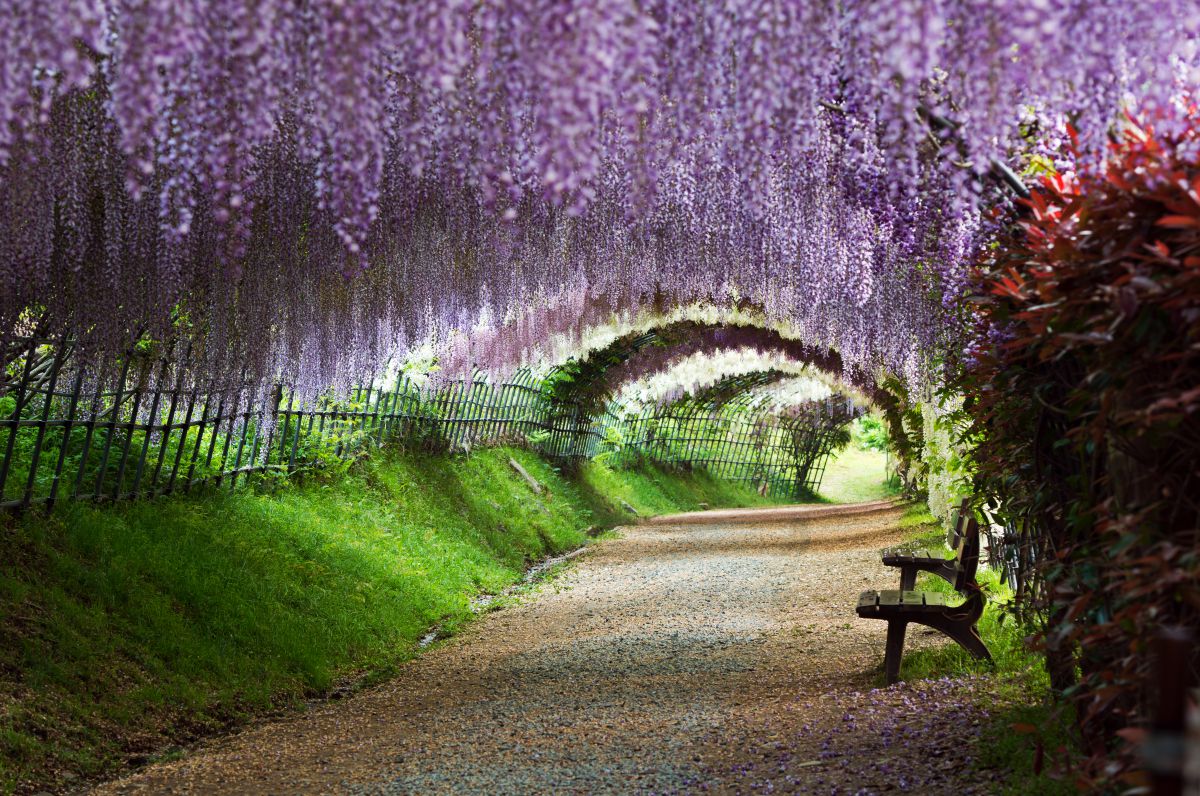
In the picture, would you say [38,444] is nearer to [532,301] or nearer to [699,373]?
[532,301]

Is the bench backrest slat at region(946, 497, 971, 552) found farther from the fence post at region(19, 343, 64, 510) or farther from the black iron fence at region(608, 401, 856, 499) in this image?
the black iron fence at region(608, 401, 856, 499)

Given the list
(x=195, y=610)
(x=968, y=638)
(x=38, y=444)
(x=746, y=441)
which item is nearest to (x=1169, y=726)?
(x=968, y=638)

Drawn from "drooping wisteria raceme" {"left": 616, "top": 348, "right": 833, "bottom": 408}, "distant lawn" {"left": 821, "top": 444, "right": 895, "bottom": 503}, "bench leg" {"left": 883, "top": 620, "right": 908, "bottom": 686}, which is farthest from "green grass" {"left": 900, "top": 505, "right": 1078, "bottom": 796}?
"distant lawn" {"left": 821, "top": 444, "right": 895, "bottom": 503}

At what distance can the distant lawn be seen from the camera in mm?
32125

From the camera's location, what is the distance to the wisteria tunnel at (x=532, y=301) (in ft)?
7.82

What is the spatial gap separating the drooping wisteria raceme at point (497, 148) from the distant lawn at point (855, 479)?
2456cm

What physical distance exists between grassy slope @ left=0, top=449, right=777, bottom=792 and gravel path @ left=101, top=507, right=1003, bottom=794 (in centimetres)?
33

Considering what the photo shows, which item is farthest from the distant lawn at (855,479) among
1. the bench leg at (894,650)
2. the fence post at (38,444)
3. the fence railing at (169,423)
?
the fence post at (38,444)

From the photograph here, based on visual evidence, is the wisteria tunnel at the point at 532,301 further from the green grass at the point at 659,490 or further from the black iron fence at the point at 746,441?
the black iron fence at the point at 746,441

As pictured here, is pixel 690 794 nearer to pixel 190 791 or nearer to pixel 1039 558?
pixel 1039 558

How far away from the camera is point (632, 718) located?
498cm

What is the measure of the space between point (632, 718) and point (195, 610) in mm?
2535

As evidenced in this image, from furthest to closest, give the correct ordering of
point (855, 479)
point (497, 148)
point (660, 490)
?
point (855, 479) < point (660, 490) < point (497, 148)

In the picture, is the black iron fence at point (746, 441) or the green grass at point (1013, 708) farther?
the black iron fence at point (746, 441)
